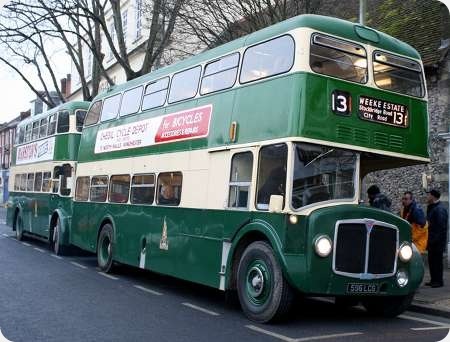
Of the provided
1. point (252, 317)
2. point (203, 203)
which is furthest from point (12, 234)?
point (252, 317)

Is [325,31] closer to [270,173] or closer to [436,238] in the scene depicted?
[270,173]

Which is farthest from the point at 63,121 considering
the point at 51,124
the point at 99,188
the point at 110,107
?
the point at 99,188

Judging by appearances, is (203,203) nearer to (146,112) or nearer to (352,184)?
(352,184)

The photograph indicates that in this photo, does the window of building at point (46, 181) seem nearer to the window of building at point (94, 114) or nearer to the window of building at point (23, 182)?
the window of building at point (23, 182)

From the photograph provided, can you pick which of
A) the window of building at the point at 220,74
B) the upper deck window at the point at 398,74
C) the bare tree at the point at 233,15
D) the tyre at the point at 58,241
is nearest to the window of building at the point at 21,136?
the tyre at the point at 58,241

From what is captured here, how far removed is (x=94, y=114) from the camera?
15391mm

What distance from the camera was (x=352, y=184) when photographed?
8.49 meters

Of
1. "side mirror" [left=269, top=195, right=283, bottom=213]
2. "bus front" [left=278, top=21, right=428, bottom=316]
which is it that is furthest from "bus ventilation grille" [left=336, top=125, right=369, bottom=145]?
"side mirror" [left=269, top=195, right=283, bottom=213]

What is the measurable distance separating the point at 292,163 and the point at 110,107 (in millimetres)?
7597

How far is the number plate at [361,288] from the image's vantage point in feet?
26.0

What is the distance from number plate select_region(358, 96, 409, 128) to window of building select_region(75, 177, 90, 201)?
8.55 meters

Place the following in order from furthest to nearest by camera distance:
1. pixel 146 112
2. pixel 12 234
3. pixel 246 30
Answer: pixel 12 234 → pixel 246 30 → pixel 146 112

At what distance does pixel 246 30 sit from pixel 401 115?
29.8 ft

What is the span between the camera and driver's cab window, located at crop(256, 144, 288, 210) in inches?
320
